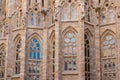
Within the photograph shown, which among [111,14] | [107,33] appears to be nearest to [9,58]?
[107,33]

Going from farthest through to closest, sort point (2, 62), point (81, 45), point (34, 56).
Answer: point (2, 62) → point (34, 56) → point (81, 45)

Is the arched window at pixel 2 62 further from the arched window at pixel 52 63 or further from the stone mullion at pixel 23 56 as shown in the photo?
the arched window at pixel 52 63

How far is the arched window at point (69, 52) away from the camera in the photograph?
3039 centimetres

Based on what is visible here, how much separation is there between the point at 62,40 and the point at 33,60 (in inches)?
165

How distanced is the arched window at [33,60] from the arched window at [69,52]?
11.9 feet

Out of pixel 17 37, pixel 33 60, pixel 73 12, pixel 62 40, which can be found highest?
pixel 73 12

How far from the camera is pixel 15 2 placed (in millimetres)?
34812

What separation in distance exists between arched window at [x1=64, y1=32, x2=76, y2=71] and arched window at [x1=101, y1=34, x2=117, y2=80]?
127 inches

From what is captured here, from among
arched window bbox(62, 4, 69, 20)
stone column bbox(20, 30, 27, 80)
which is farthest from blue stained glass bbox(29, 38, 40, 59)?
arched window bbox(62, 4, 69, 20)

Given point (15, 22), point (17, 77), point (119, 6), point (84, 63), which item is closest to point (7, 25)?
point (15, 22)

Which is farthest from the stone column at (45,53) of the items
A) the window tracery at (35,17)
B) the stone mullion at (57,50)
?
the stone mullion at (57,50)

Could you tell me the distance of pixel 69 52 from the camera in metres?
30.8

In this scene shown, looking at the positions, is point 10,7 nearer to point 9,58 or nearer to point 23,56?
point 9,58

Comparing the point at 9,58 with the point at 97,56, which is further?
the point at 9,58
